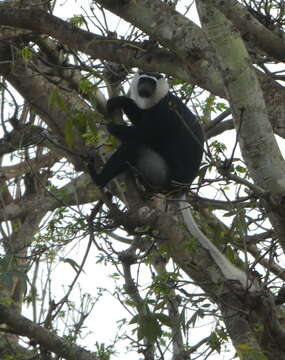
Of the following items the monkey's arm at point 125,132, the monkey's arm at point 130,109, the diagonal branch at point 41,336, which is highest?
the monkey's arm at point 130,109

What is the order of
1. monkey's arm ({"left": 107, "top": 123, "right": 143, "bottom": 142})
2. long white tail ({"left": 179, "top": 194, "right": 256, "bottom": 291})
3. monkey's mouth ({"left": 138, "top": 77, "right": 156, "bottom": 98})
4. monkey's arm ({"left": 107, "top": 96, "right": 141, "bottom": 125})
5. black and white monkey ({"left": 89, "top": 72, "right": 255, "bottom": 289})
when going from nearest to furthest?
long white tail ({"left": 179, "top": 194, "right": 256, "bottom": 291}) → monkey's arm ({"left": 107, "top": 123, "right": 143, "bottom": 142}) → monkey's arm ({"left": 107, "top": 96, "right": 141, "bottom": 125}) → black and white monkey ({"left": 89, "top": 72, "right": 255, "bottom": 289}) → monkey's mouth ({"left": 138, "top": 77, "right": 156, "bottom": 98})

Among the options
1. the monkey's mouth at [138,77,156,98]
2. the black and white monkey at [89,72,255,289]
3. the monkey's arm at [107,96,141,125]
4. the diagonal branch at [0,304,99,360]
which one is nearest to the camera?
the diagonal branch at [0,304,99,360]

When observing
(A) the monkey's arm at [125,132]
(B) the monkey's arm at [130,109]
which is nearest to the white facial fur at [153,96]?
(B) the monkey's arm at [130,109]

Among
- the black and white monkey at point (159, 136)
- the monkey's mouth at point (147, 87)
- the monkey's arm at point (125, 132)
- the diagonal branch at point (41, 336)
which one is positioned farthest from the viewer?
the monkey's mouth at point (147, 87)

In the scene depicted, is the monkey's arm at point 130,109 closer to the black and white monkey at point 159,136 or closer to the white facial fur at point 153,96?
the black and white monkey at point 159,136

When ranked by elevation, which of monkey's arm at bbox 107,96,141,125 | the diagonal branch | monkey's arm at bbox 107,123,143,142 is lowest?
the diagonal branch

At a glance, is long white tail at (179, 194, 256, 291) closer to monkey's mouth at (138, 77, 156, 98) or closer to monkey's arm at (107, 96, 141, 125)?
monkey's arm at (107, 96, 141, 125)

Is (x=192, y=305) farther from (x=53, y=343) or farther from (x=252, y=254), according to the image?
(x=252, y=254)

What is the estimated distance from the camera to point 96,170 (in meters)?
3.51

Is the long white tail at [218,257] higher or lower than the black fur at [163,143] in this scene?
lower

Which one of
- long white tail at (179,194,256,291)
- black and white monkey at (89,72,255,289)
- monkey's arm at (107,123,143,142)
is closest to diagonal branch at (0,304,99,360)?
long white tail at (179,194,256,291)

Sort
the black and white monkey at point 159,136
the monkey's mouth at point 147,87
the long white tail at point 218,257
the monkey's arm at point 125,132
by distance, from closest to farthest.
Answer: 1. the long white tail at point 218,257
2. the monkey's arm at point 125,132
3. the black and white monkey at point 159,136
4. the monkey's mouth at point 147,87

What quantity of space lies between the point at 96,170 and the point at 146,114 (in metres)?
0.99

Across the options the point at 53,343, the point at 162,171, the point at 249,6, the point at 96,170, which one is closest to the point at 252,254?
the point at 162,171
